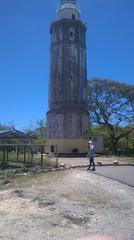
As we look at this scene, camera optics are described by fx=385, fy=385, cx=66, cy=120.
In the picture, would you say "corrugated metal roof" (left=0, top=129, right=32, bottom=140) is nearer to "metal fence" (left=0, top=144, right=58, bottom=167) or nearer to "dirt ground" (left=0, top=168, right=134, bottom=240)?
"metal fence" (left=0, top=144, right=58, bottom=167)

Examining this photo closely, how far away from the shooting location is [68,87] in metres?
44.1

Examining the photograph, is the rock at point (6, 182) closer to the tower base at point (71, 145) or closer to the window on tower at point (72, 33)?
the tower base at point (71, 145)

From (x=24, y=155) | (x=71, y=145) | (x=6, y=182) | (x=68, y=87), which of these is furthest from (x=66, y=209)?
(x=68, y=87)

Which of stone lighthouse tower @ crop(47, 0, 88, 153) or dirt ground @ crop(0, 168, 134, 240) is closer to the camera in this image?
dirt ground @ crop(0, 168, 134, 240)

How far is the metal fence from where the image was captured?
23.3 metres

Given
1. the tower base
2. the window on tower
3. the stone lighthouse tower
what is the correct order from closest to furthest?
the tower base → the stone lighthouse tower → the window on tower

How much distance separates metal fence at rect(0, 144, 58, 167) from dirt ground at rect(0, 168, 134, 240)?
558cm

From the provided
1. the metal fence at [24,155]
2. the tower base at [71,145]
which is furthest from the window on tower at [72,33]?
the metal fence at [24,155]

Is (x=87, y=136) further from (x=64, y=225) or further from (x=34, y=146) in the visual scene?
(x=64, y=225)

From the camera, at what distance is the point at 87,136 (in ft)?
149

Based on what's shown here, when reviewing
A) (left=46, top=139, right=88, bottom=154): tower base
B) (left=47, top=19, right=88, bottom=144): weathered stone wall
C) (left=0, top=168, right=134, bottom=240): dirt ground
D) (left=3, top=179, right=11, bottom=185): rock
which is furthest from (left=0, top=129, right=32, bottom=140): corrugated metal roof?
(left=0, top=168, right=134, bottom=240): dirt ground

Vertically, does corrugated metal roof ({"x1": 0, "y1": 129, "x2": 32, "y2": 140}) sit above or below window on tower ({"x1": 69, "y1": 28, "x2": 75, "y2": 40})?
below

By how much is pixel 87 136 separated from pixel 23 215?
3428 cm

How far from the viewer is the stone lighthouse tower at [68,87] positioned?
144ft
